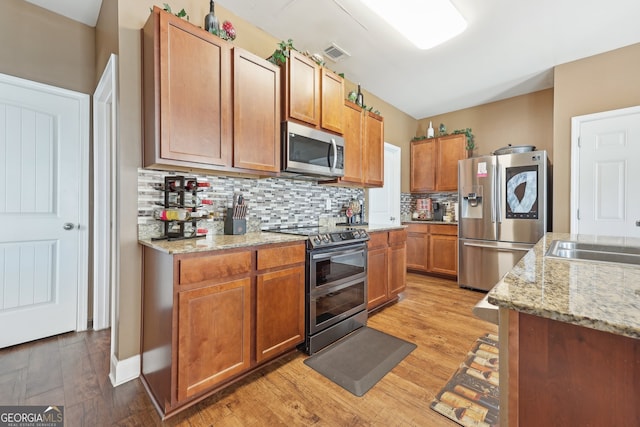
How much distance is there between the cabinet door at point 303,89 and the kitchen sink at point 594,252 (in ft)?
6.51

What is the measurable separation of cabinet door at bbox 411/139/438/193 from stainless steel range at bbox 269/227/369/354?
101 inches

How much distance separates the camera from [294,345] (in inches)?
78.4

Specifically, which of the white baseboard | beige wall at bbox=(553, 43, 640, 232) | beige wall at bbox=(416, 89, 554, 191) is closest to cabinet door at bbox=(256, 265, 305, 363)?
the white baseboard

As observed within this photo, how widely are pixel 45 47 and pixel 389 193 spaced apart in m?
4.18

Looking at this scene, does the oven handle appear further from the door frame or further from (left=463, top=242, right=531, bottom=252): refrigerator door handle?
(left=463, top=242, right=531, bottom=252): refrigerator door handle

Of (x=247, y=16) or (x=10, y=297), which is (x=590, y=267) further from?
(x=10, y=297)

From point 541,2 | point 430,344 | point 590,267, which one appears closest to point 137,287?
point 430,344

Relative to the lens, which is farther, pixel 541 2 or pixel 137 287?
pixel 541 2

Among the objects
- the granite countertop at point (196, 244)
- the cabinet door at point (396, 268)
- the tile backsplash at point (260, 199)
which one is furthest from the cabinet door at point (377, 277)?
the granite countertop at point (196, 244)

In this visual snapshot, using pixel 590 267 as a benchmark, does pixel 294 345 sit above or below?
below

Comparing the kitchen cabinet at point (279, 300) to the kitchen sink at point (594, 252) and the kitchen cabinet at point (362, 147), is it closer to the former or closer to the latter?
the kitchen cabinet at point (362, 147)

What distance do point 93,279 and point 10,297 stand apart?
0.50 meters

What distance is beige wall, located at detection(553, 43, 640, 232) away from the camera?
286 cm

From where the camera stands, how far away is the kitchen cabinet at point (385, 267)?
2.79 meters
